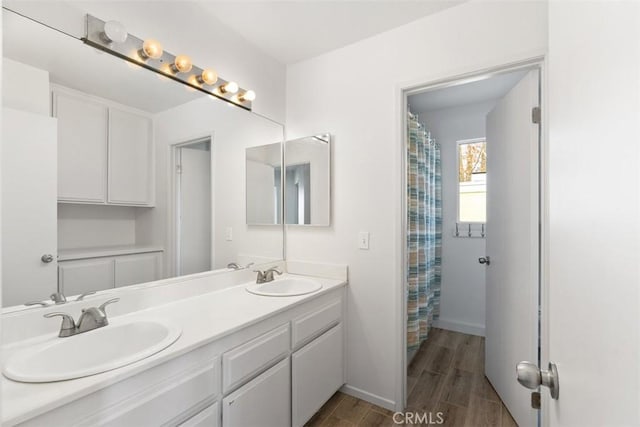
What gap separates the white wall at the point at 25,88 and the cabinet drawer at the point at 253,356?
1227mm

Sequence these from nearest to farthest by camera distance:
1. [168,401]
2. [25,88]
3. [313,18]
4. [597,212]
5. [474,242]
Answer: [597,212]
[168,401]
[25,88]
[313,18]
[474,242]

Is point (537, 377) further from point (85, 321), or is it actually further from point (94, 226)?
point (94, 226)

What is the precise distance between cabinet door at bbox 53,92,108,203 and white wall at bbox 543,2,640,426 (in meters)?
1.65

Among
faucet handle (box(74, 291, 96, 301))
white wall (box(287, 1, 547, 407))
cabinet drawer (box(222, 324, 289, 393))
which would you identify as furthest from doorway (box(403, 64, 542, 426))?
faucet handle (box(74, 291, 96, 301))

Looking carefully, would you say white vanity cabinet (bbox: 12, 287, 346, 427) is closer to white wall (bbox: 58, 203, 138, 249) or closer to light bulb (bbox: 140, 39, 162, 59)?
white wall (bbox: 58, 203, 138, 249)


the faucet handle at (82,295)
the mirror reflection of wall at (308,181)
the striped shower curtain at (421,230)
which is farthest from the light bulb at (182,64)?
the striped shower curtain at (421,230)

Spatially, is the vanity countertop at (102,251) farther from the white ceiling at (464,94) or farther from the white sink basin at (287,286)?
the white ceiling at (464,94)

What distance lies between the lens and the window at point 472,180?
3.25m

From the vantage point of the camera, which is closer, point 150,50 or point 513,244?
point 150,50

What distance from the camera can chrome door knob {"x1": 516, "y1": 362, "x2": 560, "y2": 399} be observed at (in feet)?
2.06

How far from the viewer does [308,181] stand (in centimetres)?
234

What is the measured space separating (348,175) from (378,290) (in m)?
0.81

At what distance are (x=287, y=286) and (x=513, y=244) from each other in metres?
1.46

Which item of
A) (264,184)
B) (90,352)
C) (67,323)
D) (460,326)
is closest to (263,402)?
(90,352)
